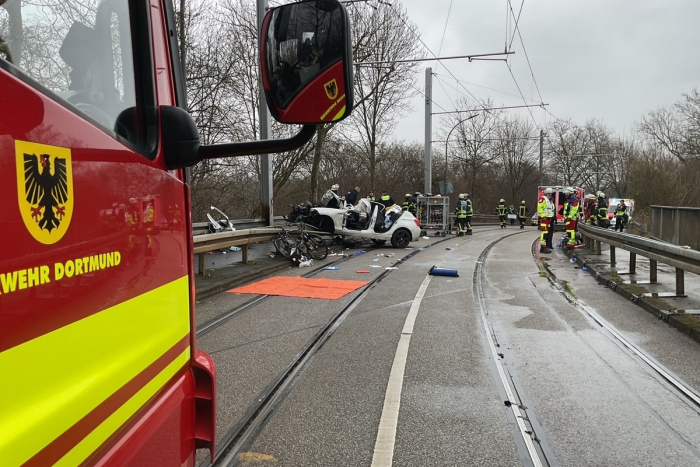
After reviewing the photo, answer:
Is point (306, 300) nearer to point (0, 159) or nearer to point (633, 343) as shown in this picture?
point (633, 343)

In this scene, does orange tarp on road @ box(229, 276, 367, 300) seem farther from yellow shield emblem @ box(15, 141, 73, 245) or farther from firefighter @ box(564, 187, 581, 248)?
firefighter @ box(564, 187, 581, 248)

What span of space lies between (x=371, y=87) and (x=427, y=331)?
23915 millimetres

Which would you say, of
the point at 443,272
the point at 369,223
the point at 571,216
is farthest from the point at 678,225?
the point at 443,272

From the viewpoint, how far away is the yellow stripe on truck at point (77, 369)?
954 millimetres

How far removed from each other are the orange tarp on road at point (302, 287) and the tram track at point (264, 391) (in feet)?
2.52

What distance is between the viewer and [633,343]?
5762 mm

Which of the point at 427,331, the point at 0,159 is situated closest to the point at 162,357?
the point at 0,159

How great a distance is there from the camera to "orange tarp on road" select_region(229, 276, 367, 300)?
28.2ft

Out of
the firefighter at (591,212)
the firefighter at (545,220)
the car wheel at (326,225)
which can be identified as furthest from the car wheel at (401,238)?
the firefighter at (591,212)

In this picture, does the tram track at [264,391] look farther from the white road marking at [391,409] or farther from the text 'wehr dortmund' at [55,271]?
the text 'wehr dortmund' at [55,271]

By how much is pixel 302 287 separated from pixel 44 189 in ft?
27.2

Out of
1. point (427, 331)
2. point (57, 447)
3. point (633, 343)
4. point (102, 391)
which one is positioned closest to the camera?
point (57, 447)

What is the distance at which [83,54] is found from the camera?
154 cm

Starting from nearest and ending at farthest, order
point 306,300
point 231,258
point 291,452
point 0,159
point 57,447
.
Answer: point 0,159 → point 57,447 → point 291,452 → point 306,300 → point 231,258
